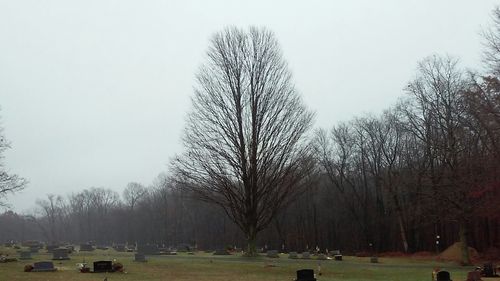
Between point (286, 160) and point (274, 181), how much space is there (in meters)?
1.47

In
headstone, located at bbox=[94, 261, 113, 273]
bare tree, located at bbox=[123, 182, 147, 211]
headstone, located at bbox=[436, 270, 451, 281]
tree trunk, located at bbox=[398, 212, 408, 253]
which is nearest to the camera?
headstone, located at bbox=[436, 270, 451, 281]

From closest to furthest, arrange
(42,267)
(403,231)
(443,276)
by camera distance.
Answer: (443,276) < (42,267) < (403,231)

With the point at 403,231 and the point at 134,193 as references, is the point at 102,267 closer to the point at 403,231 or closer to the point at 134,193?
the point at 403,231

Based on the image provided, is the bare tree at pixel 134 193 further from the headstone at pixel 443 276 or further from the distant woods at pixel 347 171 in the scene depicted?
the headstone at pixel 443 276

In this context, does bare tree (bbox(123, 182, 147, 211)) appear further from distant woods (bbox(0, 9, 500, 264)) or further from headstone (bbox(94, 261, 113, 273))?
headstone (bbox(94, 261, 113, 273))

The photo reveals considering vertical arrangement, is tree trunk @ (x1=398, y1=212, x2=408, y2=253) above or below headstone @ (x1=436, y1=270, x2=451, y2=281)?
above

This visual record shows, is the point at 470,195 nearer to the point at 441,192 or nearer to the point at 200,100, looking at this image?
the point at 441,192

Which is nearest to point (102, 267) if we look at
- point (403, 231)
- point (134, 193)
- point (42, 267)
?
point (42, 267)

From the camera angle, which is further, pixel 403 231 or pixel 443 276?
pixel 403 231

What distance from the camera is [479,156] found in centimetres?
3734

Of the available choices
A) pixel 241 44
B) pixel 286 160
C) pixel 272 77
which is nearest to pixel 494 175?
pixel 286 160

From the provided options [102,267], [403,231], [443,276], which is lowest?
[443,276]

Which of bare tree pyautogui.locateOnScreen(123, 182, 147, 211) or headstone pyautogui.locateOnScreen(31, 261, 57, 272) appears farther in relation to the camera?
bare tree pyautogui.locateOnScreen(123, 182, 147, 211)

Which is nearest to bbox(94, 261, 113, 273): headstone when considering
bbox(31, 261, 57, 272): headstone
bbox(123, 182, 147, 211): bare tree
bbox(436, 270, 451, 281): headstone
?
bbox(31, 261, 57, 272): headstone
